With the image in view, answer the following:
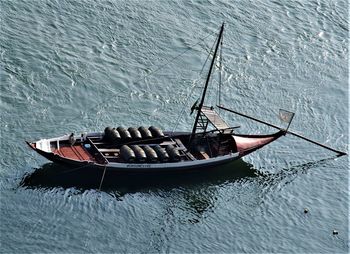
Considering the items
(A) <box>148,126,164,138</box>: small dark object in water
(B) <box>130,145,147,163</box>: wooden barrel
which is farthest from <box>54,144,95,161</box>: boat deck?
(A) <box>148,126,164,138</box>: small dark object in water

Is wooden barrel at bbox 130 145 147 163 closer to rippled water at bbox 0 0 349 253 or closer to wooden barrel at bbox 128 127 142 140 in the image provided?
wooden barrel at bbox 128 127 142 140

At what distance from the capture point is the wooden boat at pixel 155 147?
273 feet

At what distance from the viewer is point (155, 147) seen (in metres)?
86.3

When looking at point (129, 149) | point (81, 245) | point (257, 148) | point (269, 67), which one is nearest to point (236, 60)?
point (269, 67)

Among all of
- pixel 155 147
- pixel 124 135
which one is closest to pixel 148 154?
pixel 155 147

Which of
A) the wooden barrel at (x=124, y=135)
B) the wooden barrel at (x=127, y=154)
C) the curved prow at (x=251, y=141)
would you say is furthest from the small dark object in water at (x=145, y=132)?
the curved prow at (x=251, y=141)

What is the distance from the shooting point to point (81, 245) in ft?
245

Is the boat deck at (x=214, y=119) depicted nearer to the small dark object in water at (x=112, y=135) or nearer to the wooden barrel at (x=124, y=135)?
the wooden barrel at (x=124, y=135)

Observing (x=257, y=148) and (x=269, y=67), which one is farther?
(x=269, y=67)

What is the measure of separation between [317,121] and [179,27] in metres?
27.1

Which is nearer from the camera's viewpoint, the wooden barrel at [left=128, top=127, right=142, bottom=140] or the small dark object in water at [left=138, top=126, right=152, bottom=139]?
the wooden barrel at [left=128, top=127, right=142, bottom=140]

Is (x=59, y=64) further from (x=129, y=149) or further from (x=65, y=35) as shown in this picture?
(x=129, y=149)

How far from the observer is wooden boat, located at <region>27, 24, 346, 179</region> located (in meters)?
83.1

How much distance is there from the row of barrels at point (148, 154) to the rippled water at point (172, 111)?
113 inches
